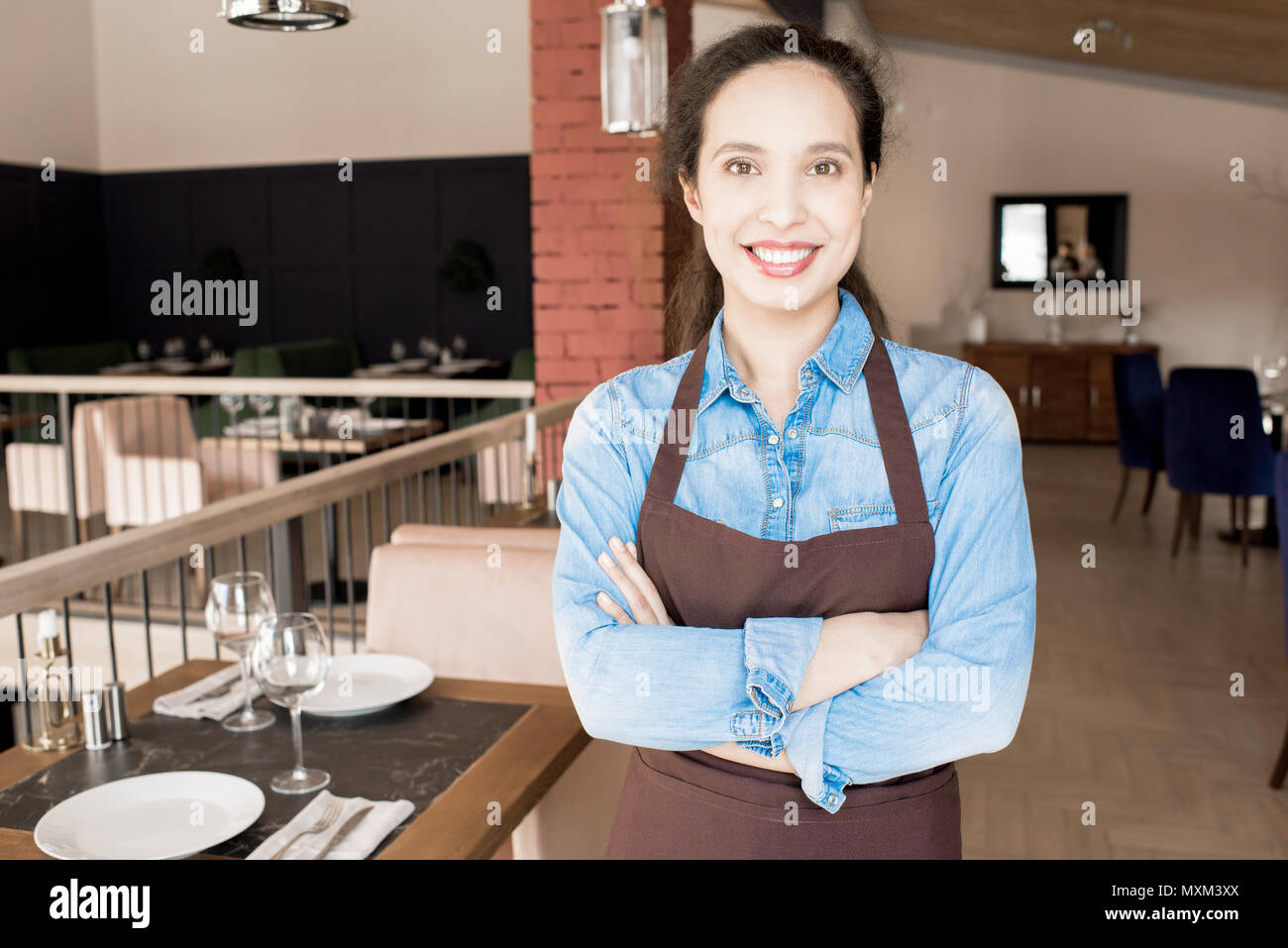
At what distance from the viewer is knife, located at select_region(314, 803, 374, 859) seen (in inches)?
58.4

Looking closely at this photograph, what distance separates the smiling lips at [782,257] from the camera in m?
1.31

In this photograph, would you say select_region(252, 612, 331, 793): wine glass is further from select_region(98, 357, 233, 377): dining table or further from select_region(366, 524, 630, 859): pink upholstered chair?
select_region(98, 357, 233, 377): dining table

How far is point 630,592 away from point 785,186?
1.62 feet

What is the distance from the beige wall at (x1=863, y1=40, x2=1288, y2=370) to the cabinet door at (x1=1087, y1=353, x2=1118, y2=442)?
2.26 ft

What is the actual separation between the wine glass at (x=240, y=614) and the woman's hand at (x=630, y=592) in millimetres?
809

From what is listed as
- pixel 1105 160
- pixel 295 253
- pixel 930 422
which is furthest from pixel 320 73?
pixel 930 422

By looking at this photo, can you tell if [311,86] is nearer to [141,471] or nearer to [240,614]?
[141,471]

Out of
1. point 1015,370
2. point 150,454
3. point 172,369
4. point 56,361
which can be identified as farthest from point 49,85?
point 1015,370

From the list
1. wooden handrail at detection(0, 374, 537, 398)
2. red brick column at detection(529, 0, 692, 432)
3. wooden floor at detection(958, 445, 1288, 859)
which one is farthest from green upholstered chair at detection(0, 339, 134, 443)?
wooden floor at detection(958, 445, 1288, 859)

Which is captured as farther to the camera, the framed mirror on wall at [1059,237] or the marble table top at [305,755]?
the framed mirror on wall at [1059,237]

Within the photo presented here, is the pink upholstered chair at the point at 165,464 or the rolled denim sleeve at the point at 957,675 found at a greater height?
the rolled denim sleeve at the point at 957,675

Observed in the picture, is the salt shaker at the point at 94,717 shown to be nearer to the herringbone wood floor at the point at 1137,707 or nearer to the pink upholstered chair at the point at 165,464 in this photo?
the herringbone wood floor at the point at 1137,707

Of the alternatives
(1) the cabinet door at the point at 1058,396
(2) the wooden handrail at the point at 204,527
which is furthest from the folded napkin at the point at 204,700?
(1) the cabinet door at the point at 1058,396

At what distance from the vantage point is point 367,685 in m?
2.08
